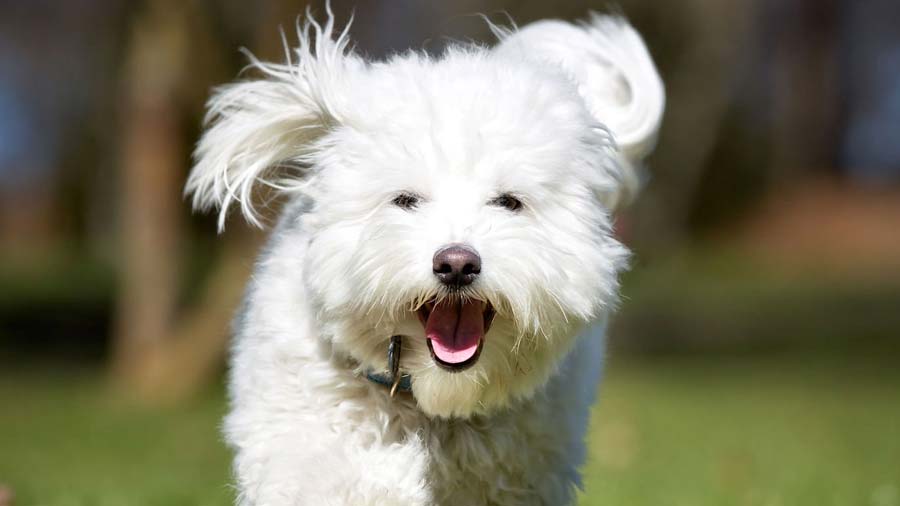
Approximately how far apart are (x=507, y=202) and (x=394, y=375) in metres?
0.64

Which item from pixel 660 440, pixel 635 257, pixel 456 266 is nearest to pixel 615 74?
pixel 635 257

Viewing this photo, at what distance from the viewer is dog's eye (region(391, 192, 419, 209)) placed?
396cm

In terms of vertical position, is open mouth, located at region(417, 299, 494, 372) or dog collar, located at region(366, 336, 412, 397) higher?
open mouth, located at region(417, 299, 494, 372)

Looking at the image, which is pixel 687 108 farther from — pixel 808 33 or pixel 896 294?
pixel 808 33

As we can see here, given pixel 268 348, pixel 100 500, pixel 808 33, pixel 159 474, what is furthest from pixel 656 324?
pixel 268 348

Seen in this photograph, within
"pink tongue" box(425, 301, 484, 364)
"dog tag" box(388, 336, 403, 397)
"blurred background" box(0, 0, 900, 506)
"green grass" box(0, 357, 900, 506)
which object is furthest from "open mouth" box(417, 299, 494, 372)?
"green grass" box(0, 357, 900, 506)

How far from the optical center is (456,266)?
3.66 meters

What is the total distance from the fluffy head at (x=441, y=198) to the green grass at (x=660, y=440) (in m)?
1.54

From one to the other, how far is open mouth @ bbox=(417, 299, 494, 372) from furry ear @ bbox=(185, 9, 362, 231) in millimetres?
792

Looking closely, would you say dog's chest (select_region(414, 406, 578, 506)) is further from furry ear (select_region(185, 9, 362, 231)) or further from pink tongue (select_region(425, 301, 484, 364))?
furry ear (select_region(185, 9, 362, 231))

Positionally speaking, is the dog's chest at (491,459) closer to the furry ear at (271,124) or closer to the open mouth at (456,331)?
the open mouth at (456,331)

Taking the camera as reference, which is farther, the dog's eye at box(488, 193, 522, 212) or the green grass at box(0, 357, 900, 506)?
the green grass at box(0, 357, 900, 506)

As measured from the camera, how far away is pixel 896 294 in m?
26.3

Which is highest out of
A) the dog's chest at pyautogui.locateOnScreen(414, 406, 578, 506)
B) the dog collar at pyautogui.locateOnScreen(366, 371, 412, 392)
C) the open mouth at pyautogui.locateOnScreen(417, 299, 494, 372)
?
the open mouth at pyautogui.locateOnScreen(417, 299, 494, 372)
